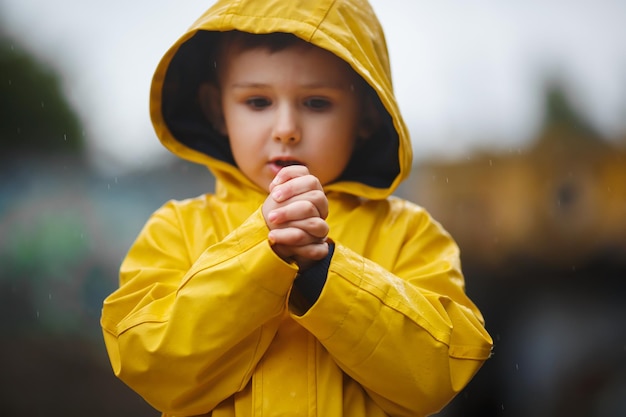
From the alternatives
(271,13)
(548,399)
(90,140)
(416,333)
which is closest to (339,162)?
(271,13)

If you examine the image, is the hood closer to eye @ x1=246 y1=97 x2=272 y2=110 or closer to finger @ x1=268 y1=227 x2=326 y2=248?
eye @ x1=246 y1=97 x2=272 y2=110

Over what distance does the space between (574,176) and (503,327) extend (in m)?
1.33

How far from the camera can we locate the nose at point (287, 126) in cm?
155

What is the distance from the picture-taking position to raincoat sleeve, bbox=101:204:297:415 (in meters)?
1.32

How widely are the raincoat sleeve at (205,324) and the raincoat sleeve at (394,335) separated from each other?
3.6 inches

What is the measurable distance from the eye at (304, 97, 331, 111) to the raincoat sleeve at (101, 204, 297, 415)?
0.35 m

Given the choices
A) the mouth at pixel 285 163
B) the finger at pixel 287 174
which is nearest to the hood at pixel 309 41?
the mouth at pixel 285 163

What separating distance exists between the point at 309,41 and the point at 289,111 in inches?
5.7

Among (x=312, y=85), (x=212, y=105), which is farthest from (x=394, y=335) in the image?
(x=212, y=105)

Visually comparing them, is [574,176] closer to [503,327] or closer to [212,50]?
[503,327]

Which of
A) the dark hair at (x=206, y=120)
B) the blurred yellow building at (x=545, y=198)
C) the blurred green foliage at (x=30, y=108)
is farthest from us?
the blurred yellow building at (x=545, y=198)

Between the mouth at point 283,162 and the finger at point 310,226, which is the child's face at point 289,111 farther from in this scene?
the finger at point 310,226

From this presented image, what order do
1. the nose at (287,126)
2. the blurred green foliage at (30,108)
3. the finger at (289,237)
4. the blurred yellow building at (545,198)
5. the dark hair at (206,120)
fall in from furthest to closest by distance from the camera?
the blurred yellow building at (545,198) < the blurred green foliage at (30,108) < the dark hair at (206,120) < the nose at (287,126) < the finger at (289,237)

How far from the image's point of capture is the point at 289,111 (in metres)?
1.57
